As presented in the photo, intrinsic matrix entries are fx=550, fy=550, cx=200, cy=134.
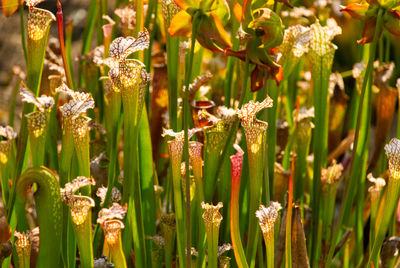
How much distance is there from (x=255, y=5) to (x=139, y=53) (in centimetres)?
17

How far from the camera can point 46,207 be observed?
608 mm

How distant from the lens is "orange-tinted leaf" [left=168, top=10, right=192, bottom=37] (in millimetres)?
583

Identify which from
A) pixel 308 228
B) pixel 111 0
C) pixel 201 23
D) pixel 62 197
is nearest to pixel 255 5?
pixel 201 23

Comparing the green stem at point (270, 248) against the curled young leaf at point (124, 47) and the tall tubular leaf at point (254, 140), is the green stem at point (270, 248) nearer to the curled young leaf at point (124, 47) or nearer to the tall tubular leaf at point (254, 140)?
the tall tubular leaf at point (254, 140)

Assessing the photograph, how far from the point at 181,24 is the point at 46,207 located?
0.82ft

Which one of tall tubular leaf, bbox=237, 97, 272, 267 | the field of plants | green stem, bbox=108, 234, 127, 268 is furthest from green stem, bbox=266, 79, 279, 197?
green stem, bbox=108, 234, 127, 268

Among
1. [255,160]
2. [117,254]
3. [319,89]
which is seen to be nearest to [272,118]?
[319,89]

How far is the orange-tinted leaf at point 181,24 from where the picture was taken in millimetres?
583

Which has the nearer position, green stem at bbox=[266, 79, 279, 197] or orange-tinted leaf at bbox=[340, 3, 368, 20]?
orange-tinted leaf at bbox=[340, 3, 368, 20]

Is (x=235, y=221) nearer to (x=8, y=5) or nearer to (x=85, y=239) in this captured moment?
(x=85, y=239)

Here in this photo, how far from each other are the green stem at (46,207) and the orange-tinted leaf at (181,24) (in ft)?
0.67

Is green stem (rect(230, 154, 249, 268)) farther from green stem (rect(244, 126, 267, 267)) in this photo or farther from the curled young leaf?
the curled young leaf

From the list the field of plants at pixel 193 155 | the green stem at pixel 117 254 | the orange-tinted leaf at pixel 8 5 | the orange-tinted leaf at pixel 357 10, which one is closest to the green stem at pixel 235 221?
the field of plants at pixel 193 155

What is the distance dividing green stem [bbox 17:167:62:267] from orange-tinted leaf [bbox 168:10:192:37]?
203 millimetres
